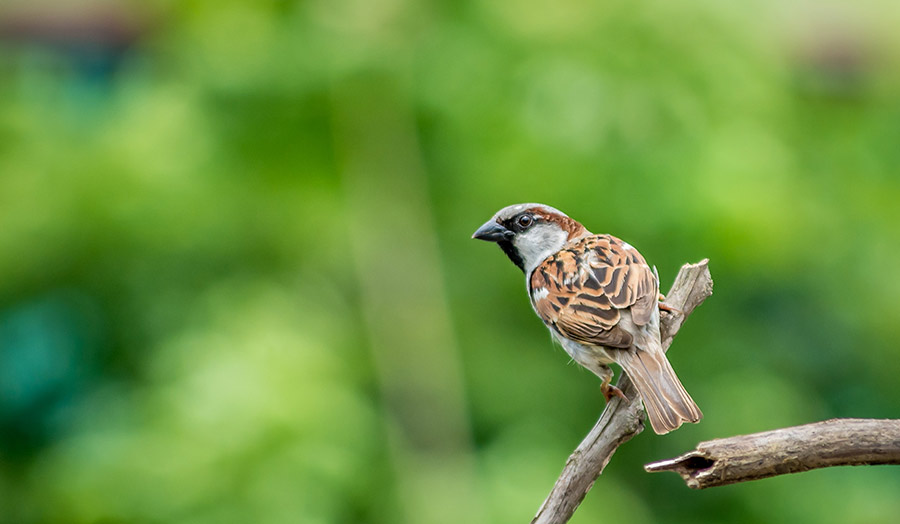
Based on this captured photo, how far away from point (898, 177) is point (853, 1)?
1.40 m

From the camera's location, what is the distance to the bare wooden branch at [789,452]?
1.44 meters

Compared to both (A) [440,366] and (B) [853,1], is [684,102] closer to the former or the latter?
(A) [440,366]

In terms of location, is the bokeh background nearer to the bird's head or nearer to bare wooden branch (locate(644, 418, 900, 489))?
the bird's head

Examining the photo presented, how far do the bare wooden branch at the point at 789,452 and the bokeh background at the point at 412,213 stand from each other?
6.33 feet

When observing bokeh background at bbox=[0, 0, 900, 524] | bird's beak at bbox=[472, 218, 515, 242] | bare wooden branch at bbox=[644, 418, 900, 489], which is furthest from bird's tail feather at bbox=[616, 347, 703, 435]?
bokeh background at bbox=[0, 0, 900, 524]

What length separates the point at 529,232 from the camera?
9.16 feet

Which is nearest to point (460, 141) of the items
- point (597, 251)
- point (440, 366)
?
point (440, 366)

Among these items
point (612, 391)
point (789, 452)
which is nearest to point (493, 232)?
point (612, 391)

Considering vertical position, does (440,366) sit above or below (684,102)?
below

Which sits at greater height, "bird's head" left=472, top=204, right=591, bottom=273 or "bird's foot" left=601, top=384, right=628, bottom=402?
"bird's head" left=472, top=204, right=591, bottom=273

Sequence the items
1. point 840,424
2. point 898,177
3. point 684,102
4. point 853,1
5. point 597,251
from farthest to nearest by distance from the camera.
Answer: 1. point 853,1
2. point 898,177
3. point 684,102
4. point 597,251
5. point 840,424

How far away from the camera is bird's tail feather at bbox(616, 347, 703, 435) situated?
2010 mm

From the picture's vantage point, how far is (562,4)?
13.1 feet

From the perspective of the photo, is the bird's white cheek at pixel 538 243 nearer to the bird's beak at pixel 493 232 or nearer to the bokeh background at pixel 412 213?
the bird's beak at pixel 493 232
